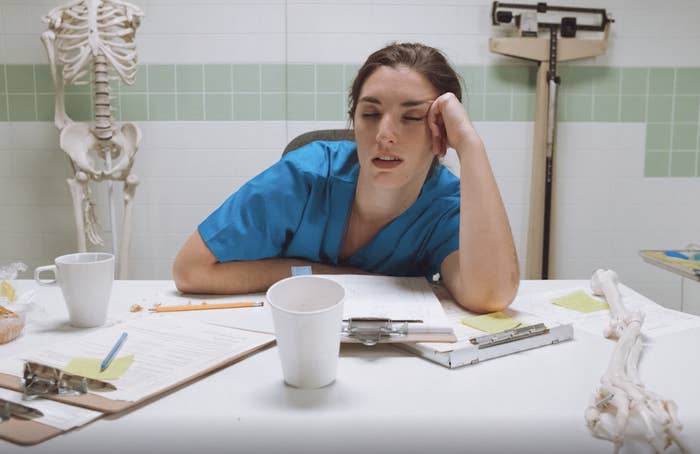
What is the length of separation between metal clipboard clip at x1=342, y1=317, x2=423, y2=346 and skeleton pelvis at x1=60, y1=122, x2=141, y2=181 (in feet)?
6.41

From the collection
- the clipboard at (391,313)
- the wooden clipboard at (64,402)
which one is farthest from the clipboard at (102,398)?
the clipboard at (391,313)

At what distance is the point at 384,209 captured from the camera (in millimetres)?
1357

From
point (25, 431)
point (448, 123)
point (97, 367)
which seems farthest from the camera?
point (448, 123)

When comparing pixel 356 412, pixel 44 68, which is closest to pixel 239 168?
pixel 44 68

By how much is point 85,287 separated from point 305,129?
81.6 inches

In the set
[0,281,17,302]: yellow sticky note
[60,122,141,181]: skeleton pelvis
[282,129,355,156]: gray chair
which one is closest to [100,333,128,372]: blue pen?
[0,281,17,302]: yellow sticky note

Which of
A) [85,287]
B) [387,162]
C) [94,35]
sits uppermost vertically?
[94,35]

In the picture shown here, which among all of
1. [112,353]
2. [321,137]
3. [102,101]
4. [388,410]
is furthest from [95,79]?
[388,410]

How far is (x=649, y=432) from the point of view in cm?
59

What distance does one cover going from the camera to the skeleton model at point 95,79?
2410 mm

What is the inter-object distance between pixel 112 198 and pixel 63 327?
1.81 metres

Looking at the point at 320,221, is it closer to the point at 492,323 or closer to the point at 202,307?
the point at 202,307

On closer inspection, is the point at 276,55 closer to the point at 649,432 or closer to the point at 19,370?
the point at 19,370

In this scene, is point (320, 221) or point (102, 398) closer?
point (102, 398)
